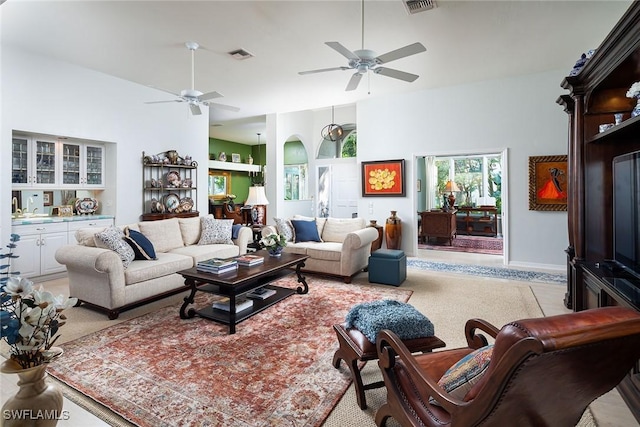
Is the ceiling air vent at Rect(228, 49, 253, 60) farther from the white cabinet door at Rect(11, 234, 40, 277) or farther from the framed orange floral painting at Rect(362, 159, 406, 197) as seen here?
the white cabinet door at Rect(11, 234, 40, 277)

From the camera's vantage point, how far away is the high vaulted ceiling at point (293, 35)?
3383 mm

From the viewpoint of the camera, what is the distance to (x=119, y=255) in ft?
11.0

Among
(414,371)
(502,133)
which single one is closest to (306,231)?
(502,133)

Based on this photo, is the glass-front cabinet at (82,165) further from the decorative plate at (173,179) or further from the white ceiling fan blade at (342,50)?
the white ceiling fan blade at (342,50)

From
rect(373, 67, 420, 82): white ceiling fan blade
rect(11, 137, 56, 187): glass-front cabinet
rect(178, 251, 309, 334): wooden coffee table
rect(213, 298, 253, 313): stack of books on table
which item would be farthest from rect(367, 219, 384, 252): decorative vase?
rect(11, 137, 56, 187): glass-front cabinet

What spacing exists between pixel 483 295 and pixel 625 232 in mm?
1772

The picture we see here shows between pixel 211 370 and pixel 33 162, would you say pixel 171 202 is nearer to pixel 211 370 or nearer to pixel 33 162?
pixel 33 162

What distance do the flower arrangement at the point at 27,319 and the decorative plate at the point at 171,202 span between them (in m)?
5.58

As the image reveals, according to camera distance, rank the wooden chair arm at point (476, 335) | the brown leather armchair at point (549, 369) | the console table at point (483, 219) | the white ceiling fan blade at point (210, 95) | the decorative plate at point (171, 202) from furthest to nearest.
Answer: the console table at point (483, 219), the decorative plate at point (171, 202), the white ceiling fan blade at point (210, 95), the wooden chair arm at point (476, 335), the brown leather armchair at point (549, 369)

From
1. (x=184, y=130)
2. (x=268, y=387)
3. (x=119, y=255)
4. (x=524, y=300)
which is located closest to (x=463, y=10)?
(x=524, y=300)

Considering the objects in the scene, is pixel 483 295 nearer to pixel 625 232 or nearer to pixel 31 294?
pixel 625 232

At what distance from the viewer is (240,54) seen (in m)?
4.46

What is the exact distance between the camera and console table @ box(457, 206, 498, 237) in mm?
8994

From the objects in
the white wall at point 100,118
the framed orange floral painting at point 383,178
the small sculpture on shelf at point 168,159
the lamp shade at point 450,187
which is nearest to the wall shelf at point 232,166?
the white wall at point 100,118
